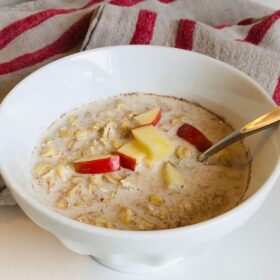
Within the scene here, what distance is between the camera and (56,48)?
3.22 ft

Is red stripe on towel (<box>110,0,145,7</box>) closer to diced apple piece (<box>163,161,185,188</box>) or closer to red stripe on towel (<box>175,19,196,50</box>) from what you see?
red stripe on towel (<box>175,19,196,50</box>)

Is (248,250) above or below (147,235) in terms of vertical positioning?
below

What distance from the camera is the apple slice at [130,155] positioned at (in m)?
0.73

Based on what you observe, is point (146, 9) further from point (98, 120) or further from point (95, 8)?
point (98, 120)

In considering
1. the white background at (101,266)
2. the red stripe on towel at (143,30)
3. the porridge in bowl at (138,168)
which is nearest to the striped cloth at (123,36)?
the red stripe on towel at (143,30)

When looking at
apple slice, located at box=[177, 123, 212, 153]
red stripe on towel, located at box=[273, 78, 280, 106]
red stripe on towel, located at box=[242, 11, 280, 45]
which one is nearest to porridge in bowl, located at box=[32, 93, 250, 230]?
apple slice, located at box=[177, 123, 212, 153]

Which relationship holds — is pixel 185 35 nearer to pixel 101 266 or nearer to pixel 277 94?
pixel 277 94

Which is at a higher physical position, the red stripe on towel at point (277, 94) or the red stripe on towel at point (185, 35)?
the red stripe on towel at point (185, 35)

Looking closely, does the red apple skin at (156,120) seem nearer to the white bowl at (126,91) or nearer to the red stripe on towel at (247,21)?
the white bowl at (126,91)

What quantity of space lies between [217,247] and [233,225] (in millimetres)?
144

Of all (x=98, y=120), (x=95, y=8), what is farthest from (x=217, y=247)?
(x=95, y=8)

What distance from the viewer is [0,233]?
75 cm

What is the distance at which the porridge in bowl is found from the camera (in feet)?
2.22

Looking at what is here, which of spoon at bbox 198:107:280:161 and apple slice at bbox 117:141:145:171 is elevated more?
spoon at bbox 198:107:280:161
